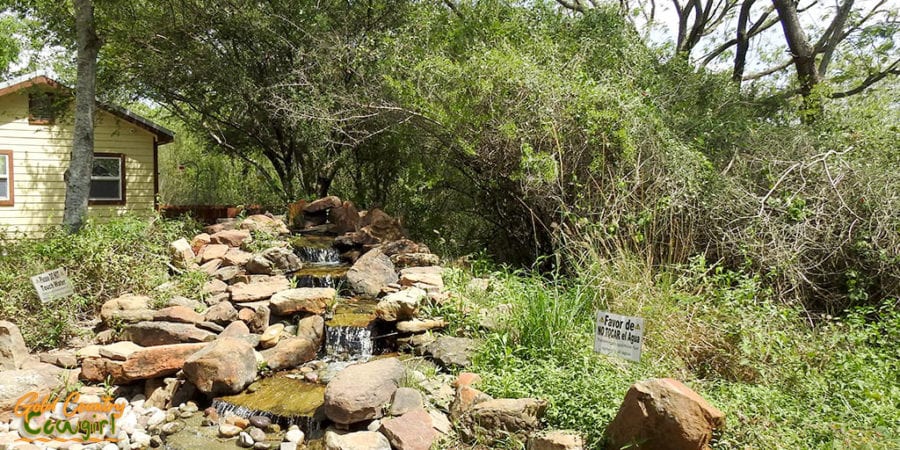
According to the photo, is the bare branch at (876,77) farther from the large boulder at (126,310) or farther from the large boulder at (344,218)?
the large boulder at (126,310)

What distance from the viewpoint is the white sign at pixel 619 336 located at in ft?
10.4

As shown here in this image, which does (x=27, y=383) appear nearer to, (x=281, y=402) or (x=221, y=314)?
(x=221, y=314)

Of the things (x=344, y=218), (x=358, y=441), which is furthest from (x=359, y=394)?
(x=344, y=218)

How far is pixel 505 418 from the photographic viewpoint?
306cm

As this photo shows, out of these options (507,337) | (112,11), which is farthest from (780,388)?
(112,11)

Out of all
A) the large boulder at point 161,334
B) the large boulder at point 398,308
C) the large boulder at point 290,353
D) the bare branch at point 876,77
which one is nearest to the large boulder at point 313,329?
the large boulder at point 290,353

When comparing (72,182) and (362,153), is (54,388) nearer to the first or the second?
(72,182)

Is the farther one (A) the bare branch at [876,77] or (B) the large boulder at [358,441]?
(A) the bare branch at [876,77]

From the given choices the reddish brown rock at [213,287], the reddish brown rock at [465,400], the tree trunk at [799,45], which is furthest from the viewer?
the tree trunk at [799,45]

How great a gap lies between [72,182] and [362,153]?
447 cm

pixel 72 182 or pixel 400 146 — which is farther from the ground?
pixel 400 146

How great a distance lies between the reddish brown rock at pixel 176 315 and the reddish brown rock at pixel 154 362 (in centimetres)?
47

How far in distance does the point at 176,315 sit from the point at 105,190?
7443mm

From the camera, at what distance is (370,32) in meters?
8.47
